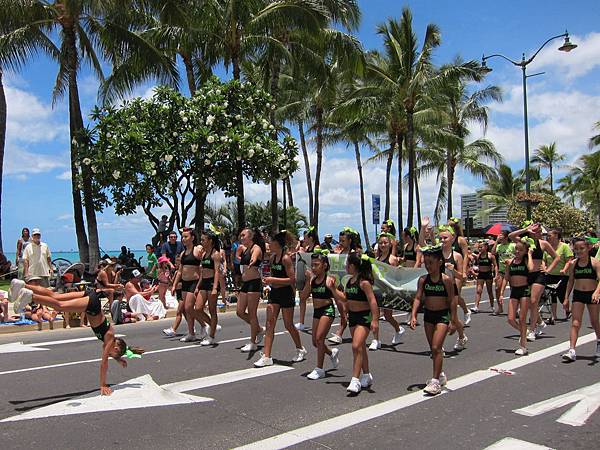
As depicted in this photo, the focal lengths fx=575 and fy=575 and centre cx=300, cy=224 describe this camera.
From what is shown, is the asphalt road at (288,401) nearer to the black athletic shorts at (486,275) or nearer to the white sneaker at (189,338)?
the white sneaker at (189,338)

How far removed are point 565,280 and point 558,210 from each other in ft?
107

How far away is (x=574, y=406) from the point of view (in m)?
6.04

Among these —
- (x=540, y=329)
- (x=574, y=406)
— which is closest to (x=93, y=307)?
(x=574, y=406)

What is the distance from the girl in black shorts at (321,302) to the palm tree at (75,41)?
46.1 feet

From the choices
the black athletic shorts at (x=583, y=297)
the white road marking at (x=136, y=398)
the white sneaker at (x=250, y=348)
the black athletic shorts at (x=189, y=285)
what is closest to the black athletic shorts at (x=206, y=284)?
the black athletic shorts at (x=189, y=285)

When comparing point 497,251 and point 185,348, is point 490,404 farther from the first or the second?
point 497,251

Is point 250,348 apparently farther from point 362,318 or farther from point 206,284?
point 362,318

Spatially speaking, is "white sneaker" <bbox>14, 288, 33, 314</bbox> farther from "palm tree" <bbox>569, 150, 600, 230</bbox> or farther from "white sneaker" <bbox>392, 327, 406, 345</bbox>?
"palm tree" <bbox>569, 150, 600, 230</bbox>

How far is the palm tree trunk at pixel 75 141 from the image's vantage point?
64.0 ft

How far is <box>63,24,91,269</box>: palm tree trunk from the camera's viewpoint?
768 inches

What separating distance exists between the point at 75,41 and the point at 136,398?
55.1 feet

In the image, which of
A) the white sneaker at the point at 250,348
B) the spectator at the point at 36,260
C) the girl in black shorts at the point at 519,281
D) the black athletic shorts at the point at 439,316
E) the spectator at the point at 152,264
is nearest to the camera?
the black athletic shorts at the point at 439,316

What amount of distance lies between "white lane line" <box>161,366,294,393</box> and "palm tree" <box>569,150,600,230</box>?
162 ft

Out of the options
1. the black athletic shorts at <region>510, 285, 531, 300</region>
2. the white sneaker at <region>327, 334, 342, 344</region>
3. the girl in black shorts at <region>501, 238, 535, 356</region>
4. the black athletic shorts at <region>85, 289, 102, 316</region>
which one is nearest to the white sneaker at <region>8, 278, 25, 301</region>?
the black athletic shorts at <region>85, 289, 102, 316</region>
